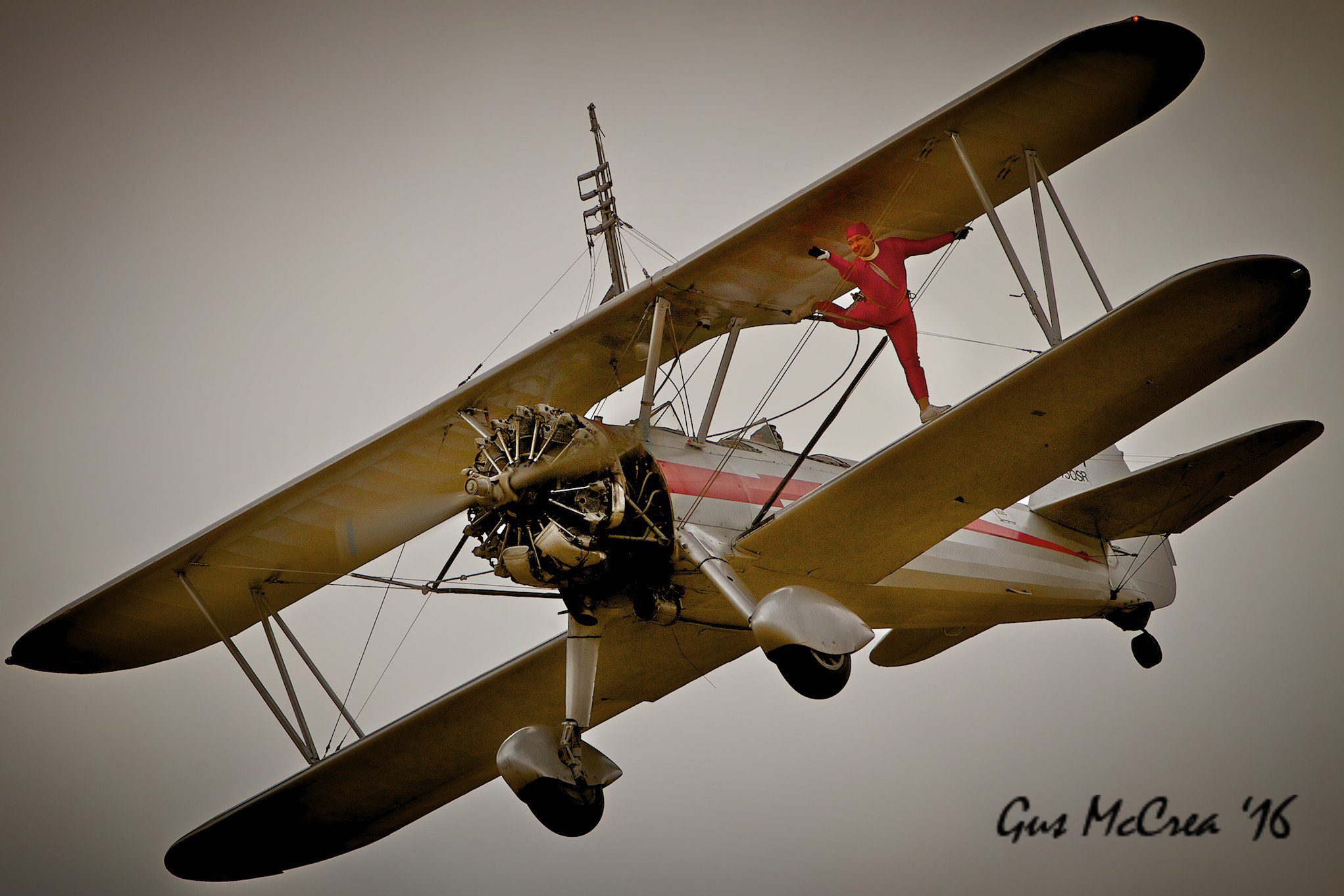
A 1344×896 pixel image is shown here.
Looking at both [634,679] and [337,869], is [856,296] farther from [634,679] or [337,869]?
[337,869]

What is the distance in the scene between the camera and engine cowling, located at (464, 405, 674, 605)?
576 centimetres

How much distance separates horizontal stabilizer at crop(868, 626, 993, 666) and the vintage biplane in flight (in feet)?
0.09

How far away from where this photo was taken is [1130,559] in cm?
901

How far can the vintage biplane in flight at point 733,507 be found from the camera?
5676 mm

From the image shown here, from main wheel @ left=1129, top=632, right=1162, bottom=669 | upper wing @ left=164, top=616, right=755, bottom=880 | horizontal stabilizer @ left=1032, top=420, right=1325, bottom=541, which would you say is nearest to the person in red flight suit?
horizontal stabilizer @ left=1032, top=420, right=1325, bottom=541

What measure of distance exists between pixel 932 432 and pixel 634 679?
120 inches

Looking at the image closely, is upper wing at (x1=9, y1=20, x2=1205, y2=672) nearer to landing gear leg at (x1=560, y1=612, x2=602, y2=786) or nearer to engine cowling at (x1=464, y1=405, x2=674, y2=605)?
engine cowling at (x1=464, y1=405, x2=674, y2=605)

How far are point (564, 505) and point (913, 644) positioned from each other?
4.26 m

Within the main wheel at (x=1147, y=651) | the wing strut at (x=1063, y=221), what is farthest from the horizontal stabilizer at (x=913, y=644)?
the wing strut at (x=1063, y=221)

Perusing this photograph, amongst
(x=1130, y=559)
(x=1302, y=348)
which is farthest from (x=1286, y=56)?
(x=1130, y=559)

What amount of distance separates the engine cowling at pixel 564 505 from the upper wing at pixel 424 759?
1.61 metres

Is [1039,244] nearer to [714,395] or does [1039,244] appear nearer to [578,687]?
[714,395]

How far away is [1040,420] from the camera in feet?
18.9

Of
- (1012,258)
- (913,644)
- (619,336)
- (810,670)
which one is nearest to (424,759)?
(619,336)
